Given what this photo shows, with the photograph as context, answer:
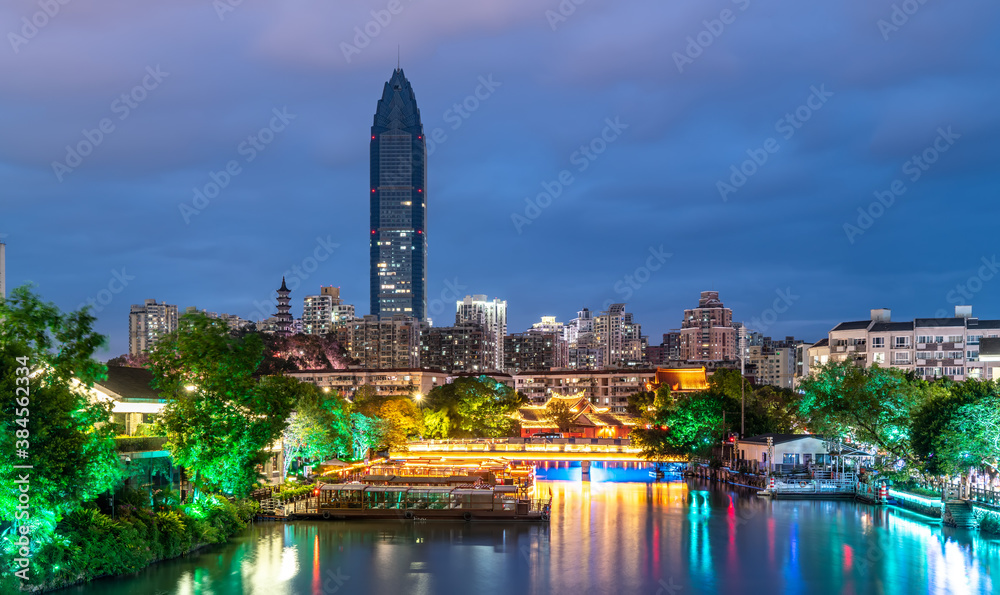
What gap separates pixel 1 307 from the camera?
3278 cm

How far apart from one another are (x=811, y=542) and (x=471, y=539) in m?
17.3

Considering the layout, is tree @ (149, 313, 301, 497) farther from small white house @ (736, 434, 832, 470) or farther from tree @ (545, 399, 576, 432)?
tree @ (545, 399, 576, 432)

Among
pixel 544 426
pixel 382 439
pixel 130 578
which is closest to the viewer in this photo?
pixel 130 578

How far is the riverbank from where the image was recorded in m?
32.3

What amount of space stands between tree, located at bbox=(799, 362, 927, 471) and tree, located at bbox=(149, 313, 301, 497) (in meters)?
39.3

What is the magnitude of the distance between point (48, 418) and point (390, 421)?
2173 inches

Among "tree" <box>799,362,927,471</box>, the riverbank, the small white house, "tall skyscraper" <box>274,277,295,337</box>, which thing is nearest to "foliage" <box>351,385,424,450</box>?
the small white house

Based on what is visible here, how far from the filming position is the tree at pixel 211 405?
4328 cm

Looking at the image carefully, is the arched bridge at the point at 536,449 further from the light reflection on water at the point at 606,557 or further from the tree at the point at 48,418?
the tree at the point at 48,418

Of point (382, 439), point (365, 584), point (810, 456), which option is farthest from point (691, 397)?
point (365, 584)

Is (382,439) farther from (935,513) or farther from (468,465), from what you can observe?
(935,513)

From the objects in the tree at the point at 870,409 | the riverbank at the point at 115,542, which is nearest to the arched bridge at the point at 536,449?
the tree at the point at 870,409

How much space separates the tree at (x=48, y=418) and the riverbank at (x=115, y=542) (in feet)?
3.81

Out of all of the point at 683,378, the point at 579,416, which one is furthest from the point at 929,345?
the point at 579,416
